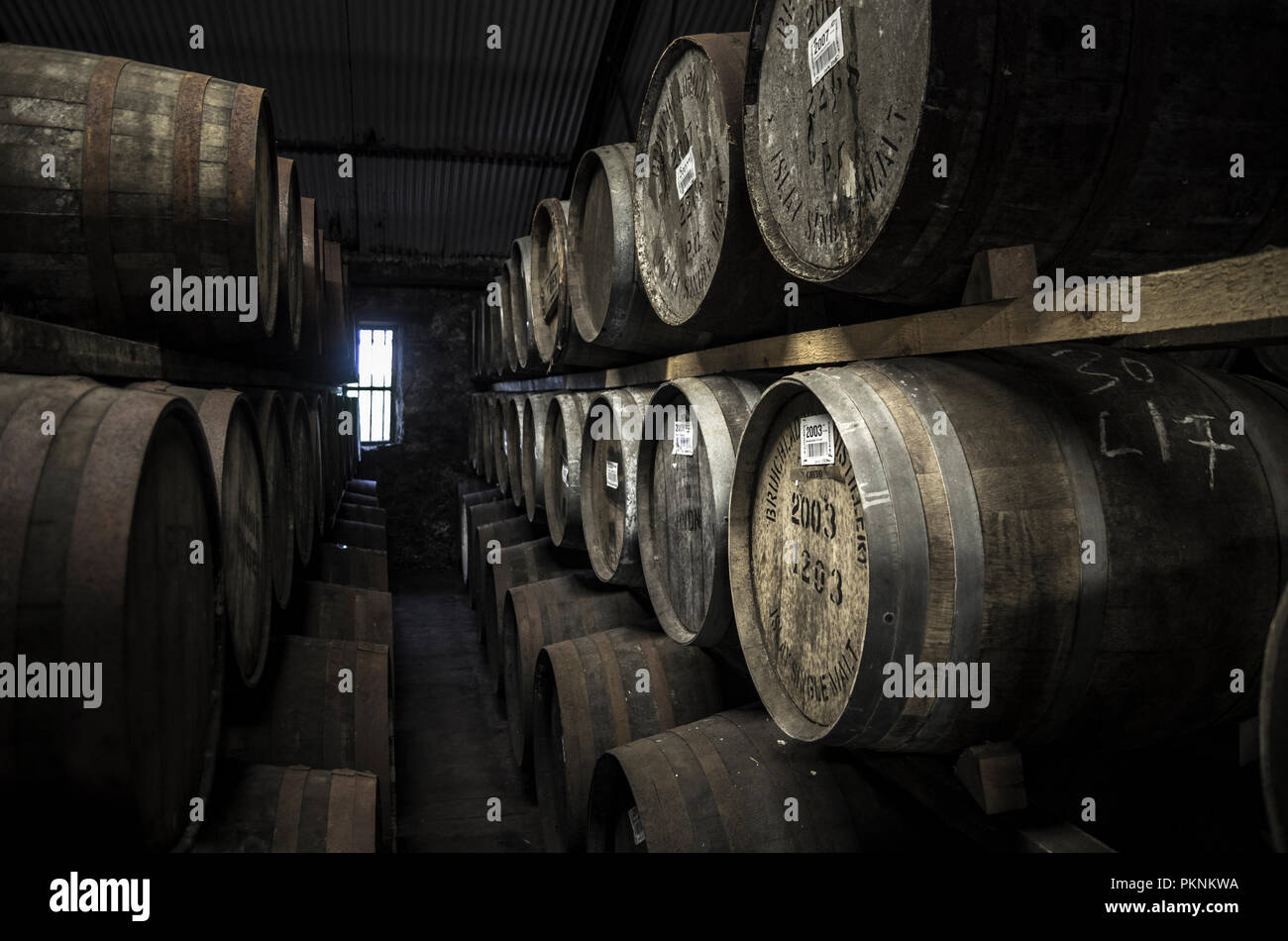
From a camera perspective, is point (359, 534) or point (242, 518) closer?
point (242, 518)

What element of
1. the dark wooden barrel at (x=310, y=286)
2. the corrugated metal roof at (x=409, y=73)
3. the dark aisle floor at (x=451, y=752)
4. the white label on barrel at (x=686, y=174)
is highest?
the corrugated metal roof at (x=409, y=73)

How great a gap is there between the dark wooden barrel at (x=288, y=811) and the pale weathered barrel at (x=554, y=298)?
2221 mm

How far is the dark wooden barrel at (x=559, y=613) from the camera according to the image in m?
3.68

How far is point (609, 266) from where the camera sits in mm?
3236

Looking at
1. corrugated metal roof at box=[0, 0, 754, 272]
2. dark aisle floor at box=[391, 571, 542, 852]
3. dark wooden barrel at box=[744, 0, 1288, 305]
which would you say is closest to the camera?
dark wooden barrel at box=[744, 0, 1288, 305]

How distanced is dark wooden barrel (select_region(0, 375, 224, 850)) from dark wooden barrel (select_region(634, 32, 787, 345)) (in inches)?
54.0

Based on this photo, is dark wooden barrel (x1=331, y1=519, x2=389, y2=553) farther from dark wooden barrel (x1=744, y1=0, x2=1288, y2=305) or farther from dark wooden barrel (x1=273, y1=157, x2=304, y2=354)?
dark wooden barrel (x1=744, y1=0, x2=1288, y2=305)

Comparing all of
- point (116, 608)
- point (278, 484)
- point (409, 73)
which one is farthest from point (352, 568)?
point (409, 73)

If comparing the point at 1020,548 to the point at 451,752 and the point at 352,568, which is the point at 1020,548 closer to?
the point at 451,752

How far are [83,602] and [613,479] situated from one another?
202cm

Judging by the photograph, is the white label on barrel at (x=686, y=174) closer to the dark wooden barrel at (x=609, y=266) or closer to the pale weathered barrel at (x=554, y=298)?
the dark wooden barrel at (x=609, y=266)

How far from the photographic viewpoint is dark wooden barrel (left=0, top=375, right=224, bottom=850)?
48.0 inches

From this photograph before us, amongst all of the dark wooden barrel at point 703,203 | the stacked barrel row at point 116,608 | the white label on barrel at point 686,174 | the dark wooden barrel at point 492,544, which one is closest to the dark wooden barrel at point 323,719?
the stacked barrel row at point 116,608

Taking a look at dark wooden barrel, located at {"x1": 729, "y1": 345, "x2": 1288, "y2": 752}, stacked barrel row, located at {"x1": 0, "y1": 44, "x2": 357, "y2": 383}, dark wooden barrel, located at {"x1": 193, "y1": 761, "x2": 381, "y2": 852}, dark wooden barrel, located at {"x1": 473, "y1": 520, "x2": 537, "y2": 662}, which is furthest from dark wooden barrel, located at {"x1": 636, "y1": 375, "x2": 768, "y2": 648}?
dark wooden barrel, located at {"x1": 473, "y1": 520, "x2": 537, "y2": 662}
